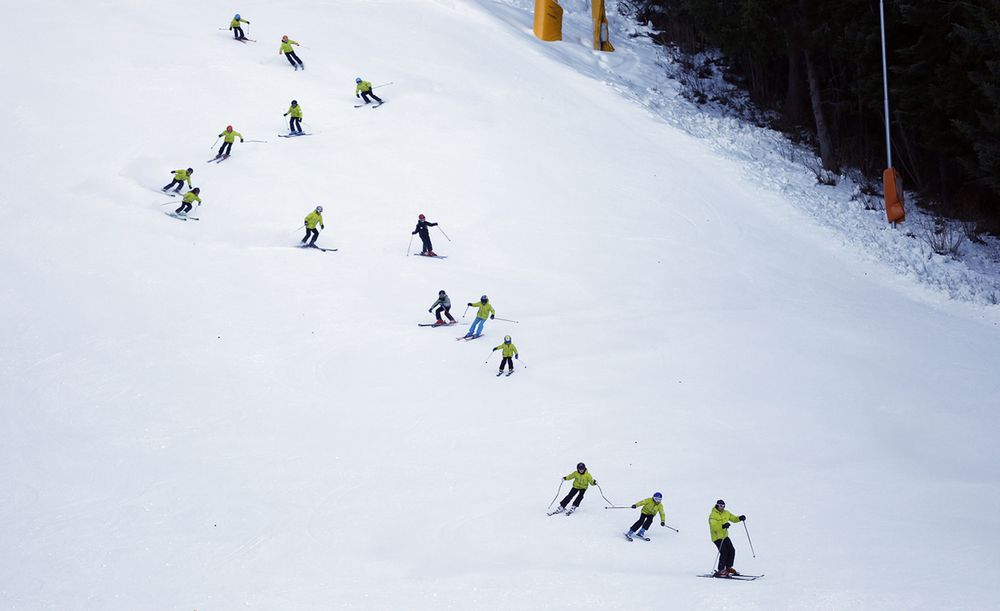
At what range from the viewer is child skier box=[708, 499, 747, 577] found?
35.5 ft

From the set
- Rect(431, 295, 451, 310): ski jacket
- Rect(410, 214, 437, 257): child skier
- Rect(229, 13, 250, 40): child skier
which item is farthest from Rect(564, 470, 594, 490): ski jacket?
Answer: Rect(229, 13, 250, 40): child skier

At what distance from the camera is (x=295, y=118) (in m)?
24.5

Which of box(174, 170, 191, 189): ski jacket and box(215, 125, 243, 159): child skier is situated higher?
box(215, 125, 243, 159): child skier

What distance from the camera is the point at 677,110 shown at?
30859 millimetres

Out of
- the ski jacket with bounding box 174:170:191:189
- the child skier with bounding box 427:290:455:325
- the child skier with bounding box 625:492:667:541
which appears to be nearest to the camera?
the child skier with bounding box 625:492:667:541

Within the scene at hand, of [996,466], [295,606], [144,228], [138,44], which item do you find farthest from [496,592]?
[138,44]

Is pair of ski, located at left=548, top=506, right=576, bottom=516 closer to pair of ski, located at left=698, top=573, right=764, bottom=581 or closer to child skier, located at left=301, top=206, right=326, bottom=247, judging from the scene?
pair of ski, located at left=698, top=573, right=764, bottom=581

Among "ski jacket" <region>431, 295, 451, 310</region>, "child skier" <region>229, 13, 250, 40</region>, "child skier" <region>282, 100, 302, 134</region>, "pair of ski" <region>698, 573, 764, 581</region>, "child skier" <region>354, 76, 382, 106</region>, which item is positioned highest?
"child skier" <region>229, 13, 250, 40</region>

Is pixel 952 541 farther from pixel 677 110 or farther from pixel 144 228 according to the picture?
pixel 677 110

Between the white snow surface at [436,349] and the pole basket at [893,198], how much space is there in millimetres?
1285

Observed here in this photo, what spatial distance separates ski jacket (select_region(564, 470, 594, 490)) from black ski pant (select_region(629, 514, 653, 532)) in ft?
2.77

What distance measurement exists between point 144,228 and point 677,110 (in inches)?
727

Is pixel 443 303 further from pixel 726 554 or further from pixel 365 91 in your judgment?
pixel 365 91

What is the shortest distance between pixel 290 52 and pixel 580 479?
19.6 m
